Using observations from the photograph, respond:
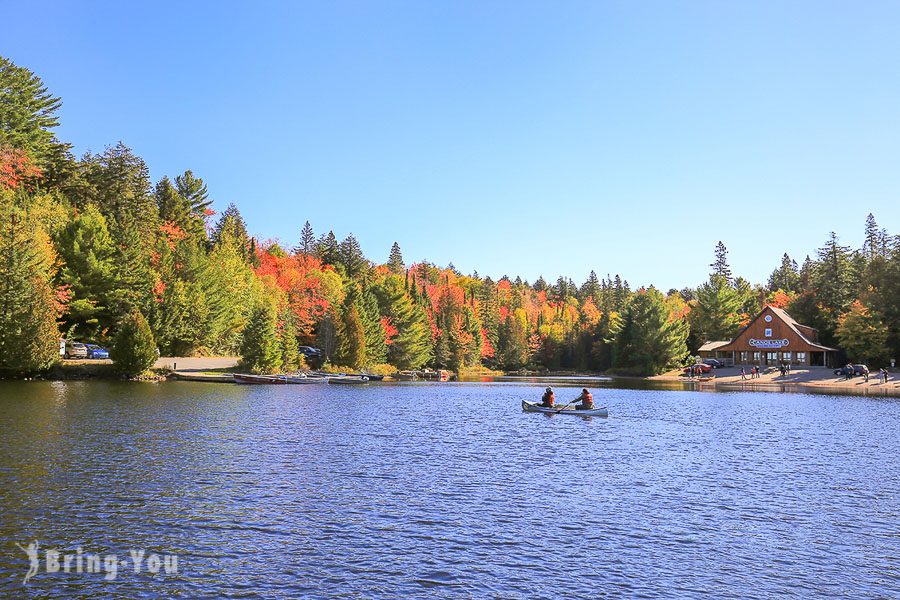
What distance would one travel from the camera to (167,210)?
124 meters

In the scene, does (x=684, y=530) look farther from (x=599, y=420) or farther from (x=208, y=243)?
(x=208, y=243)

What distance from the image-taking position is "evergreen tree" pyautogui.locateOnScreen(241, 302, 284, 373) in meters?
90.1

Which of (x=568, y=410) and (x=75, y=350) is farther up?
(x=75, y=350)

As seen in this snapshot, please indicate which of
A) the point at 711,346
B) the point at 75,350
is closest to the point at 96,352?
the point at 75,350

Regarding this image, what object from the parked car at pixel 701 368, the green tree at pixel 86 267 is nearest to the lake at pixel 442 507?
the green tree at pixel 86 267

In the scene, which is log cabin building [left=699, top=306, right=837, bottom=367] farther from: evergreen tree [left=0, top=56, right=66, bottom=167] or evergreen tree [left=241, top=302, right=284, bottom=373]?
evergreen tree [left=0, top=56, right=66, bottom=167]

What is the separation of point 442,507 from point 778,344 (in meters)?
119

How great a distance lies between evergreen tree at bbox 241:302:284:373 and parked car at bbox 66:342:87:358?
19.5 metres

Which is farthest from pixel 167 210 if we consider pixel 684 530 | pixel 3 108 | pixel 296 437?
pixel 684 530

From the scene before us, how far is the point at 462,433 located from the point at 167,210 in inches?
3962

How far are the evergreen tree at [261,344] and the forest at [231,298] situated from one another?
0.21 meters

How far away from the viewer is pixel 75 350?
82250mm

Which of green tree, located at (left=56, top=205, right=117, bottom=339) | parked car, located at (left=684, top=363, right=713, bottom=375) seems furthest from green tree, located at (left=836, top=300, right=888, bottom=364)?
green tree, located at (left=56, top=205, right=117, bottom=339)

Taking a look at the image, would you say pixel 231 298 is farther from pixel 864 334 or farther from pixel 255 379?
pixel 864 334
